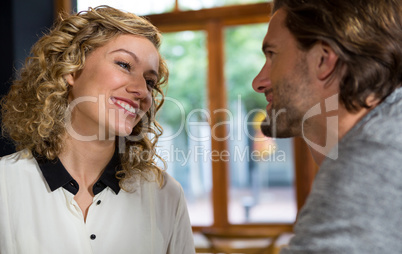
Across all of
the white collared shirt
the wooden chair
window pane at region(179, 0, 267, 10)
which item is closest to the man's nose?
the white collared shirt

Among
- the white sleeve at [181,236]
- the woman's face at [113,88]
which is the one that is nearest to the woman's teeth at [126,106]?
the woman's face at [113,88]

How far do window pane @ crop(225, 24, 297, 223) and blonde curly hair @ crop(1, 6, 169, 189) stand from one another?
106 inches

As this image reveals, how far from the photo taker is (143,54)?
66.1 inches

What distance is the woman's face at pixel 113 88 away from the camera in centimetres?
160

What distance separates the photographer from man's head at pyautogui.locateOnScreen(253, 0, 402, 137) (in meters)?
1.14

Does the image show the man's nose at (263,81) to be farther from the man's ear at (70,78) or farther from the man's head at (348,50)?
the man's ear at (70,78)

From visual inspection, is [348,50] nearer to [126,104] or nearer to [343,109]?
[343,109]

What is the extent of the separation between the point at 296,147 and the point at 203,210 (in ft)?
3.63

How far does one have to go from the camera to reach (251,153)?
4.43 metres

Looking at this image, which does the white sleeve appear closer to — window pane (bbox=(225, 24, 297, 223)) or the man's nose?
the man's nose

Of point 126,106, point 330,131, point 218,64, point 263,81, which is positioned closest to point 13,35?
point 218,64

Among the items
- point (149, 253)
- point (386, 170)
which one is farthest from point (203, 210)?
point (386, 170)

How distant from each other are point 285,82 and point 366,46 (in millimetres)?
237

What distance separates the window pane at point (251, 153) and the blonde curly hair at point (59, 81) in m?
2.69
